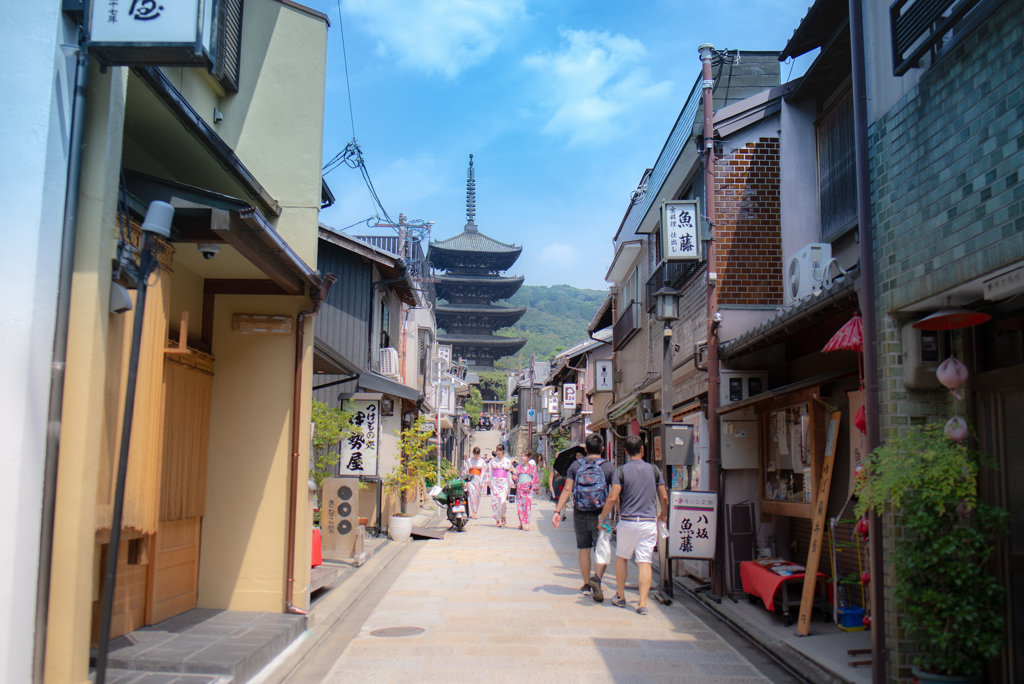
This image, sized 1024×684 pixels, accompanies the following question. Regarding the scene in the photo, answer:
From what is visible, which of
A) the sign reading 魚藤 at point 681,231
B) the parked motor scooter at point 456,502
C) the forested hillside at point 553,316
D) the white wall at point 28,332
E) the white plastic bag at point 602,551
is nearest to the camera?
the white wall at point 28,332

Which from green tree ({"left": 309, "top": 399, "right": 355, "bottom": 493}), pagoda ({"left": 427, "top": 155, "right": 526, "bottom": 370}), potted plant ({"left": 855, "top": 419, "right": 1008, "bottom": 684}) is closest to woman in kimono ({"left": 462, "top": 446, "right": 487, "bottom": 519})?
green tree ({"left": 309, "top": 399, "right": 355, "bottom": 493})

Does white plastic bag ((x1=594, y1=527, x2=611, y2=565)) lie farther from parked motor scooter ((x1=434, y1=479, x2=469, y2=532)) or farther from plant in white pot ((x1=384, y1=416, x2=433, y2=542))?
parked motor scooter ((x1=434, y1=479, x2=469, y2=532))

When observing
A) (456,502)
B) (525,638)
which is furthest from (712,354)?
(456,502)

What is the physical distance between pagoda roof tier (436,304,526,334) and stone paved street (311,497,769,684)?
54.2 metres

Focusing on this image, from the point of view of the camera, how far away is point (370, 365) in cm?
2008

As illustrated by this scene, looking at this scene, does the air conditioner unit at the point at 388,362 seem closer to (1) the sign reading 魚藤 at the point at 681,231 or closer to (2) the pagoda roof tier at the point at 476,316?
(1) the sign reading 魚藤 at the point at 681,231

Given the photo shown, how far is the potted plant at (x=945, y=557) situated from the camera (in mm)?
4918

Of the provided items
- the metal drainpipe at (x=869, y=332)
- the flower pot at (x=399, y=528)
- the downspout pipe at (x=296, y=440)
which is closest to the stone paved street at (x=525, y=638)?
the downspout pipe at (x=296, y=440)

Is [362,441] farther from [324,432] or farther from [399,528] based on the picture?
[324,432]

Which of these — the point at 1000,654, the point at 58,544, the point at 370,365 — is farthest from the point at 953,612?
the point at 370,365

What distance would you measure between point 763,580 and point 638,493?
1637 millimetres

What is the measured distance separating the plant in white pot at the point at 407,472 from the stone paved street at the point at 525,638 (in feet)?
14.6

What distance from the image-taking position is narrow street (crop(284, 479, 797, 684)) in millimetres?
6500

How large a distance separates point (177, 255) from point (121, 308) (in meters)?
2.66
